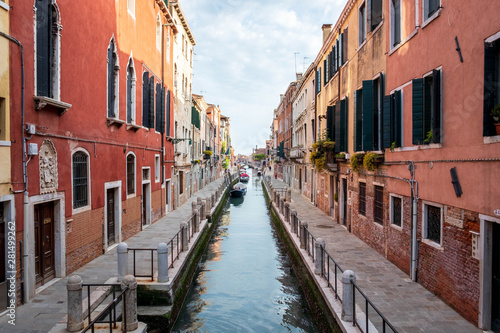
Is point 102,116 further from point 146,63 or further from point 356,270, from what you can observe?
point 356,270

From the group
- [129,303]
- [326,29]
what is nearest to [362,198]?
[129,303]

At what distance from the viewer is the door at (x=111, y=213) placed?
11.1 metres

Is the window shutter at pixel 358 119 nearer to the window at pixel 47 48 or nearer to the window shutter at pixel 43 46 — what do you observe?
the window at pixel 47 48

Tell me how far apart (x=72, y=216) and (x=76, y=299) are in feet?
11.9

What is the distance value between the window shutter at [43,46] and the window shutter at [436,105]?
7590 millimetres

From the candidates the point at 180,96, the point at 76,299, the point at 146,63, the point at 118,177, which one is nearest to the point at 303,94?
the point at 180,96

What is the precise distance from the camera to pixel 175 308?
26.3 ft

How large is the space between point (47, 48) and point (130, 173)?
21.3ft

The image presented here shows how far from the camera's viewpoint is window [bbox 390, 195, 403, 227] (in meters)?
8.98

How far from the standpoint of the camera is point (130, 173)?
13.2m

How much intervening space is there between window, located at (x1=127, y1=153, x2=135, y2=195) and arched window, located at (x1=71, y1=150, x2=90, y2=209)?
339 cm

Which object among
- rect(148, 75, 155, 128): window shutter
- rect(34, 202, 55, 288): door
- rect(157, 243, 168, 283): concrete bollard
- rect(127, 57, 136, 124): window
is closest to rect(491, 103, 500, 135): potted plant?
rect(157, 243, 168, 283): concrete bollard

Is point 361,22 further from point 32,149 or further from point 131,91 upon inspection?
point 32,149

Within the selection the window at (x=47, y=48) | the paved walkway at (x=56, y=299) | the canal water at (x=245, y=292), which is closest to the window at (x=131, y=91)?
the paved walkway at (x=56, y=299)
